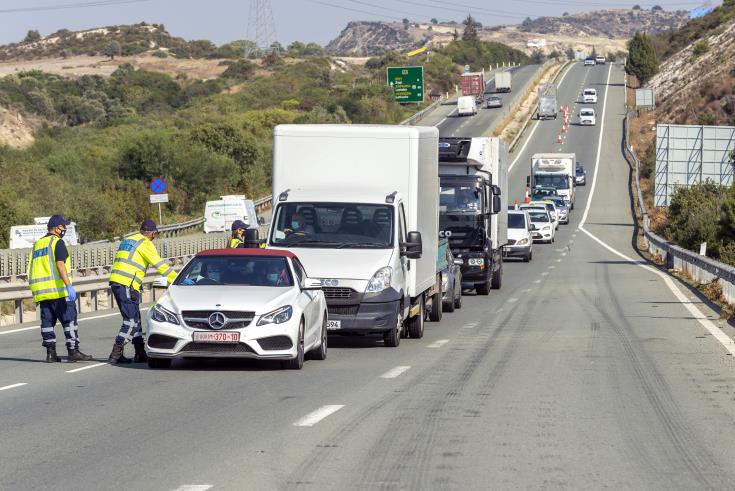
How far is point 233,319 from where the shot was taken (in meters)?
14.6

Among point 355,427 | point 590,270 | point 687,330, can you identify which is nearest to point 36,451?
point 355,427

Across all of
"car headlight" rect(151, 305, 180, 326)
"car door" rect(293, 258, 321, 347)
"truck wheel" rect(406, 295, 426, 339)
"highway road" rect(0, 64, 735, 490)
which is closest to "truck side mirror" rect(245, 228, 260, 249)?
"highway road" rect(0, 64, 735, 490)

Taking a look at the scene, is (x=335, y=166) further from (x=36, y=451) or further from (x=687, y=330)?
(x=36, y=451)

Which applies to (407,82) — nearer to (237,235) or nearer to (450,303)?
(450,303)

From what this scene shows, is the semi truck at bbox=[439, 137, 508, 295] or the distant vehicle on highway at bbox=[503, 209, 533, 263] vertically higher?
the semi truck at bbox=[439, 137, 508, 295]

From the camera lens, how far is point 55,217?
15.5m

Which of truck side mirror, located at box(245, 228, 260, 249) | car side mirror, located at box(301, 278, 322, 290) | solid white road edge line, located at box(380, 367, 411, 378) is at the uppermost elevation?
truck side mirror, located at box(245, 228, 260, 249)

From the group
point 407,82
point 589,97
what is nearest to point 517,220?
point 407,82

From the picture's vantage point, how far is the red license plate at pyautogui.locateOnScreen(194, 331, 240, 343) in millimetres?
Answer: 14531

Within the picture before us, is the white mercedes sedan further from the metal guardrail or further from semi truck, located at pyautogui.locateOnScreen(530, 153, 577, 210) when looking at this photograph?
semi truck, located at pyautogui.locateOnScreen(530, 153, 577, 210)

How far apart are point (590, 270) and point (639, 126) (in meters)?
76.3

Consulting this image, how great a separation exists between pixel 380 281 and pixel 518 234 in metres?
27.0

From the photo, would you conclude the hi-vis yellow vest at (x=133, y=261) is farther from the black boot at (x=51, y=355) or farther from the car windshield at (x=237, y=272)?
the black boot at (x=51, y=355)

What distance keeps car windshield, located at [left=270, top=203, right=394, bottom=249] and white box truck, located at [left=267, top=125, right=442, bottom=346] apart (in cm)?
1
